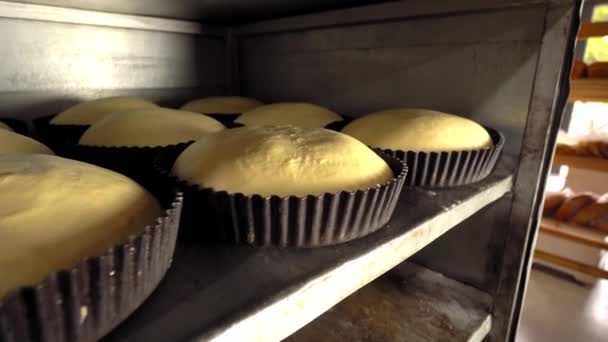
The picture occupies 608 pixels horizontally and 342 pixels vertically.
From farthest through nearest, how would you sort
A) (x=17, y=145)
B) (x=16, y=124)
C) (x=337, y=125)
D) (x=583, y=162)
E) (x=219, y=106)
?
(x=583, y=162) → (x=219, y=106) → (x=337, y=125) → (x=16, y=124) → (x=17, y=145)

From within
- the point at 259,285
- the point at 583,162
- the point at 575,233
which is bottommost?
the point at 575,233

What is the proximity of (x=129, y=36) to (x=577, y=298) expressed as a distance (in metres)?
2.73

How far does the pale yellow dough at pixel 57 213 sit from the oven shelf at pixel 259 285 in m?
0.09

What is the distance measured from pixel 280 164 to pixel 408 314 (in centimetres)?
66

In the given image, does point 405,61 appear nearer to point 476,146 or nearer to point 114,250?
point 476,146

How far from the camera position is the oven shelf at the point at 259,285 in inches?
17.5

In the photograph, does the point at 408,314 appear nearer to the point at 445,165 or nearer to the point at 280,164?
the point at 445,165

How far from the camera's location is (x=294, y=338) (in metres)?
1.01

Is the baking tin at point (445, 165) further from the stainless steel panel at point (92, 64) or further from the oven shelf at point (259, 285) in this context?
the stainless steel panel at point (92, 64)

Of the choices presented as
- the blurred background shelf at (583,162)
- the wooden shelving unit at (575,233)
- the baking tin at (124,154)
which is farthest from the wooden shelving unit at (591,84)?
the baking tin at (124,154)

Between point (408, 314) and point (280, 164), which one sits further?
point (408, 314)

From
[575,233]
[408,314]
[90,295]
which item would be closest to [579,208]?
[575,233]

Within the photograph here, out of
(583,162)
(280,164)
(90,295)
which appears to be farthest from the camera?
(583,162)

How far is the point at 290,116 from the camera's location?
1244mm
